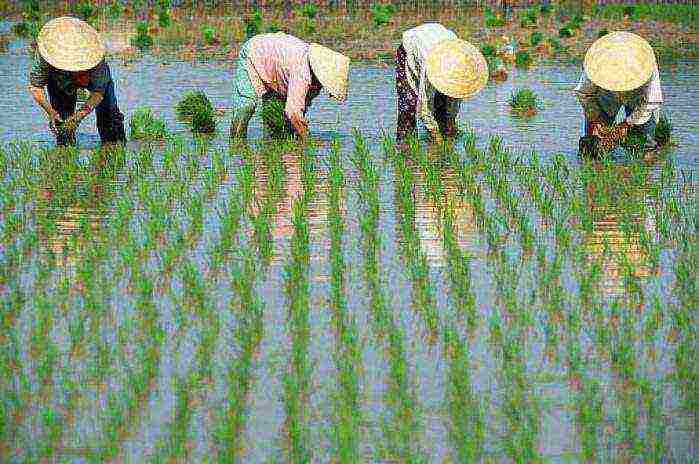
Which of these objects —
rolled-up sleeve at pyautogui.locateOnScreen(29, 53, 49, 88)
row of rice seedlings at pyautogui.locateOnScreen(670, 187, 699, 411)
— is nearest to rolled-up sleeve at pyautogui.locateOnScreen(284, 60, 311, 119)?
rolled-up sleeve at pyautogui.locateOnScreen(29, 53, 49, 88)

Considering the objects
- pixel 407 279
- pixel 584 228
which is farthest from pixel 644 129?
pixel 407 279

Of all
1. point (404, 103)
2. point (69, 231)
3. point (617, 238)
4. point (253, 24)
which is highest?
point (69, 231)

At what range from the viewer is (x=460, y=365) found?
442cm

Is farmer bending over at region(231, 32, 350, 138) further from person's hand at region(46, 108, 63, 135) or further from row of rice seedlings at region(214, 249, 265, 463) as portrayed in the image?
row of rice seedlings at region(214, 249, 265, 463)

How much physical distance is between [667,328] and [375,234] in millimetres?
1918

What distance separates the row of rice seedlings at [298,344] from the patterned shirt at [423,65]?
1967 mm

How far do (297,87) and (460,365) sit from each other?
187 inches

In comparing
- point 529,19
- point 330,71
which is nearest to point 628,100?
point 330,71

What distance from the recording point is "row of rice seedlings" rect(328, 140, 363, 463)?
12.2 feet

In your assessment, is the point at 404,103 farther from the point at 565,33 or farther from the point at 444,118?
the point at 565,33

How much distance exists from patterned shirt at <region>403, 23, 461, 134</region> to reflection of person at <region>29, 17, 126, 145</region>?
200 cm

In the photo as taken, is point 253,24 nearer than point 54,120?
No

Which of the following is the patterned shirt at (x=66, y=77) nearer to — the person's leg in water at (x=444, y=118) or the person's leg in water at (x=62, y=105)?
the person's leg in water at (x=62, y=105)

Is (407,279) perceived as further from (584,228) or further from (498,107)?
(498,107)
